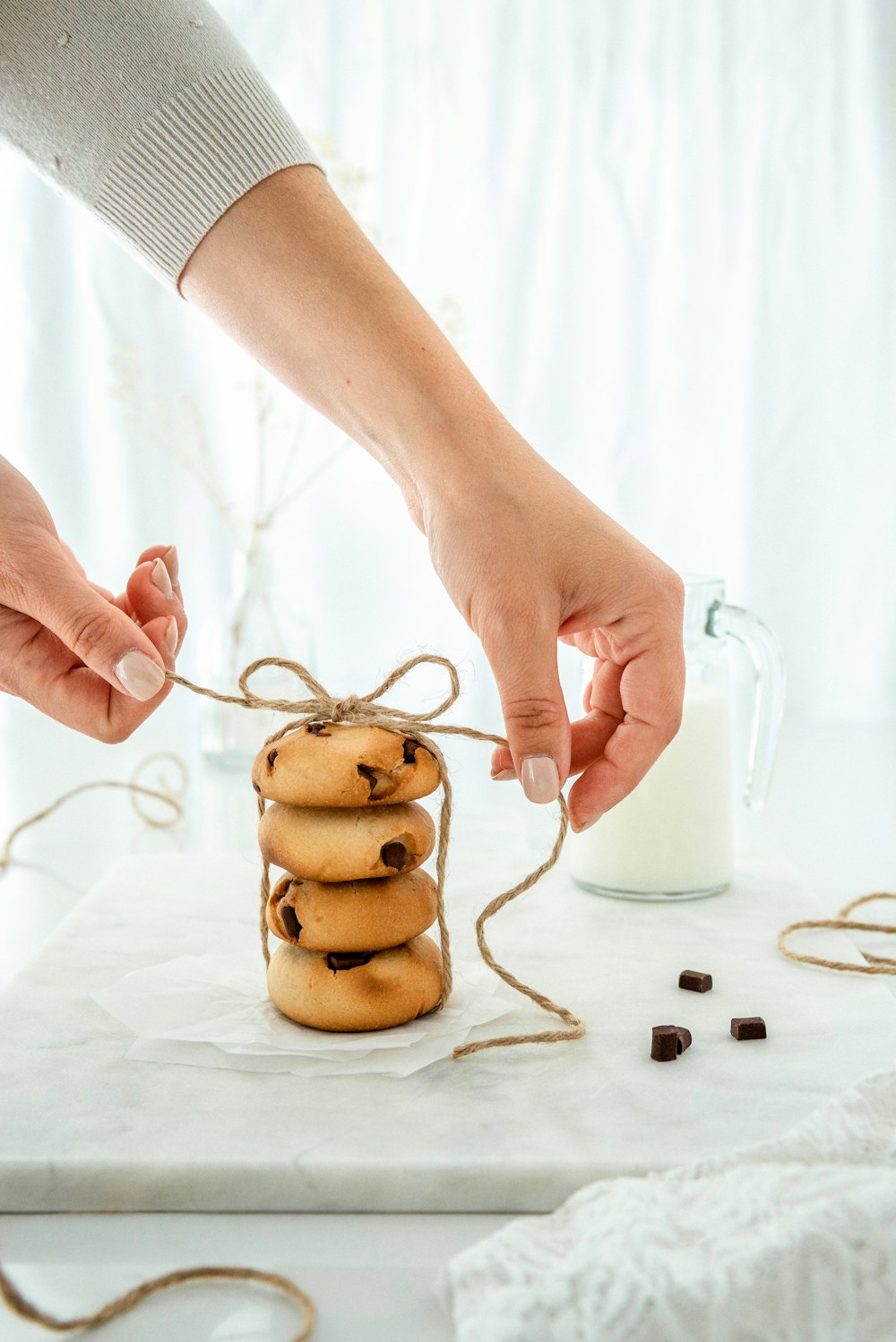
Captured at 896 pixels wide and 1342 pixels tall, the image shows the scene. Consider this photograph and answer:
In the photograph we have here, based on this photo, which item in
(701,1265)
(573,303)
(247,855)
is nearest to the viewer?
(701,1265)

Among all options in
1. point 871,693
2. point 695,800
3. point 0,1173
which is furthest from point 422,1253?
point 871,693

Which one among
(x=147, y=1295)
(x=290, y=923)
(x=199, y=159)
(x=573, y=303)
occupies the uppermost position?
(x=573, y=303)

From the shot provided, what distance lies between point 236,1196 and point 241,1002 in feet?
0.73

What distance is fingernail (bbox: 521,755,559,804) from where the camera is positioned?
2.40 ft

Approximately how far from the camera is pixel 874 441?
2324 mm

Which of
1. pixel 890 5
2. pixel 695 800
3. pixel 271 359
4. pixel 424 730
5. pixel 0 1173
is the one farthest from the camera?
pixel 890 5

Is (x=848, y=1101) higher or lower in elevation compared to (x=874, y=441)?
lower

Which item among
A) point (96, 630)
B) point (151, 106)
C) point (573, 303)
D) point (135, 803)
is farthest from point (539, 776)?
point (573, 303)

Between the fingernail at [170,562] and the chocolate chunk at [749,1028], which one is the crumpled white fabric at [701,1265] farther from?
the fingernail at [170,562]

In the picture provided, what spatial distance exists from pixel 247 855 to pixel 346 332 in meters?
0.59

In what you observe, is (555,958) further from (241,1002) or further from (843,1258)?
(843,1258)

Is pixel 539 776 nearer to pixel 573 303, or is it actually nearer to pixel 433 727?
pixel 433 727

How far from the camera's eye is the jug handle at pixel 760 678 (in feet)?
3.61

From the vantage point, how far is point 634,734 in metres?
0.83
